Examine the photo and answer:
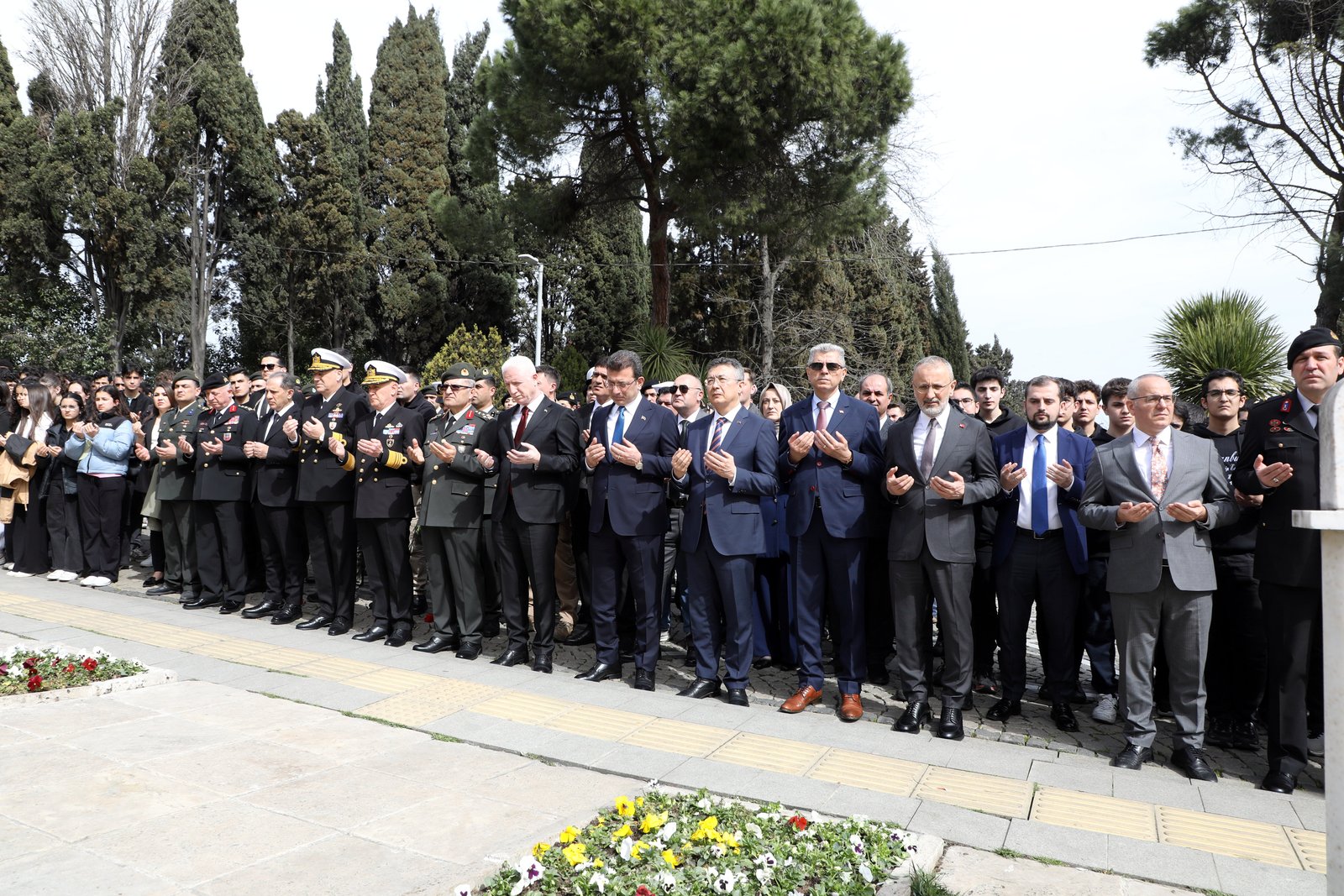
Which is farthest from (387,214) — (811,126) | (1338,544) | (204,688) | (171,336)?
(1338,544)

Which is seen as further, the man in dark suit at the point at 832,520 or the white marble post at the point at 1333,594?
the man in dark suit at the point at 832,520

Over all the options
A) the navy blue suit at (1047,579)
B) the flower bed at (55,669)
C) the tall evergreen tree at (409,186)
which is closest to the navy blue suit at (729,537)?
the navy blue suit at (1047,579)

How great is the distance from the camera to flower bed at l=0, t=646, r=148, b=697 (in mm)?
5328

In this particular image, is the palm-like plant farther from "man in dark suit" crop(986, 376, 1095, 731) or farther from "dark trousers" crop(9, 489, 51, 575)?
"dark trousers" crop(9, 489, 51, 575)

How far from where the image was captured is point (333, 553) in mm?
7621

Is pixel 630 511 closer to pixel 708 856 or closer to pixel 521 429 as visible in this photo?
pixel 521 429

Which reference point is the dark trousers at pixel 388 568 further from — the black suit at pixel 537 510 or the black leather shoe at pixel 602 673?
the black leather shoe at pixel 602 673

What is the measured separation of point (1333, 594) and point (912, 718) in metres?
3.27

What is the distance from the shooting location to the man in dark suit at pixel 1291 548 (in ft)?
14.8

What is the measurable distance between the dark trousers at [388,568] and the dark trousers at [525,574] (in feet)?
3.38

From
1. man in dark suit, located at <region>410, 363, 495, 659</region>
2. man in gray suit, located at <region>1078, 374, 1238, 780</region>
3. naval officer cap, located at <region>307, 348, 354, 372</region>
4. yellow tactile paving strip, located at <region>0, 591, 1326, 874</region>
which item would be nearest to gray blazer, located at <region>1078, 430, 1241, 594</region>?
man in gray suit, located at <region>1078, 374, 1238, 780</region>

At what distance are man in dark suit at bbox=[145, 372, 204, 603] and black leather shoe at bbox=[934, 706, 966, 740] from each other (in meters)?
6.83

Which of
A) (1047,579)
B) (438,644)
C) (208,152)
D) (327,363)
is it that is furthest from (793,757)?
(208,152)

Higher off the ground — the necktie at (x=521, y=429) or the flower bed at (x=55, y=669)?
the necktie at (x=521, y=429)
